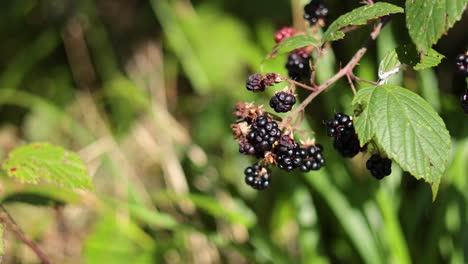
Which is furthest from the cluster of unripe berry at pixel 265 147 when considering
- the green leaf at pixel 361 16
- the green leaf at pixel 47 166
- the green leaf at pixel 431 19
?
the green leaf at pixel 47 166

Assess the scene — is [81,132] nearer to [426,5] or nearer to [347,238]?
[347,238]

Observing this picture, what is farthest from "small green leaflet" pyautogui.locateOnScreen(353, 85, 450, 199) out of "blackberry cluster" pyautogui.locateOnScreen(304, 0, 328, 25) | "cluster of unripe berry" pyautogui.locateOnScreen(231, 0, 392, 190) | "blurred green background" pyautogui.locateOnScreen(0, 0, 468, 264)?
"blurred green background" pyautogui.locateOnScreen(0, 0, 468, 264)

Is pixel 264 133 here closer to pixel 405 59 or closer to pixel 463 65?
pixel 405 59

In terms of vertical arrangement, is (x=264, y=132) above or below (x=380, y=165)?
above

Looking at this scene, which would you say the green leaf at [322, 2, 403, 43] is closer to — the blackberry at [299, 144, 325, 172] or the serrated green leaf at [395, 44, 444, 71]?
the serrated green leaf at [395, 44, 444, 71]

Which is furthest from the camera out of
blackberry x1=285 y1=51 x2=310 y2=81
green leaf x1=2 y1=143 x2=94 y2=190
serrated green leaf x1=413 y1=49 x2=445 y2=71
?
green leaf x1=2 y1=143 x2=94 y2=190

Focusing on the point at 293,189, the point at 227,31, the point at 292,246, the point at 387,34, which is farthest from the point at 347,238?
the point at 227,31

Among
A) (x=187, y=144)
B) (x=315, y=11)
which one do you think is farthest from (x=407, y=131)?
(x=187, y=144)
